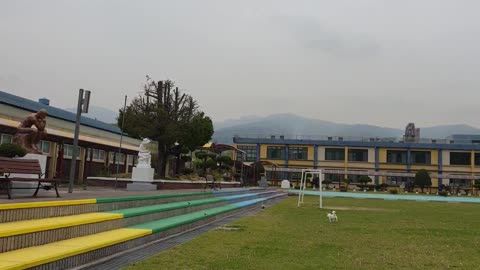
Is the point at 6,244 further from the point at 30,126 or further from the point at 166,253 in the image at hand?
the point at 30,126

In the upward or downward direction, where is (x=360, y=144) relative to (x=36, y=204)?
upward

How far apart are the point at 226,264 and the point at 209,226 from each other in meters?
5.48

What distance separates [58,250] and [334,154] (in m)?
76.9

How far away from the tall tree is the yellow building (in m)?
43.9

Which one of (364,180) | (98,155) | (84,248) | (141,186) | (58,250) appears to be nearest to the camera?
(58,250)

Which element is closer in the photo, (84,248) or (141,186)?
(84,248)

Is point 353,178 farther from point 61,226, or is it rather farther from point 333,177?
point 61,226

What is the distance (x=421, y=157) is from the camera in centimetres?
7925

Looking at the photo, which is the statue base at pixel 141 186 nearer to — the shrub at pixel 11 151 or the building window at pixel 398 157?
the shrub at pixel 11 151

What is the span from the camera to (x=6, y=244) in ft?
19.4

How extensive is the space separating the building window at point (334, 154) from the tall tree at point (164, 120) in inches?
1975

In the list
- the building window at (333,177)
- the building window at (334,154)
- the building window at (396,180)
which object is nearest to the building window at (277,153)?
the building window at (334,154)

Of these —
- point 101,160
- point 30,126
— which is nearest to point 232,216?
point 30,126

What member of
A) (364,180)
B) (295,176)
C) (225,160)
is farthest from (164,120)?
(295,176)
